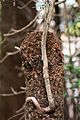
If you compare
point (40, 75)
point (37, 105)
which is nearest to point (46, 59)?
point (40, 75)

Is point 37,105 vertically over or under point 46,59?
under

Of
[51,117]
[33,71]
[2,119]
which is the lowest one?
[2,119]

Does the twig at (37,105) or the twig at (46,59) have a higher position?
the twig at (46,59)

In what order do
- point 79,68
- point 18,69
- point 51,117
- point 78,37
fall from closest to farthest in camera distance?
1. point 51,117
2. point 79,68
3. point 78,37
4. point 18,69

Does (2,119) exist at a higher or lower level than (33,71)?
lower

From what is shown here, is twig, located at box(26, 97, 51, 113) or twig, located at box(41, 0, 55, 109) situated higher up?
twig, located at box(41, 0, 55, 109)

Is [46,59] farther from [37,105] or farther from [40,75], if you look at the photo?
[37,105]

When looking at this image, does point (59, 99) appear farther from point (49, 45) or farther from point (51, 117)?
point (49, 45)

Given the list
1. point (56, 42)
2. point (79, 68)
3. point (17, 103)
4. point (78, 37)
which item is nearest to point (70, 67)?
point (79, 68)
